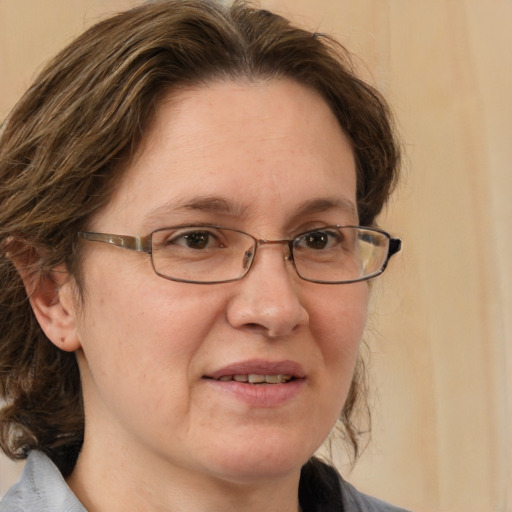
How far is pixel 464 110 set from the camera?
257 cm

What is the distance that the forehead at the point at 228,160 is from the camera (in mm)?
1611

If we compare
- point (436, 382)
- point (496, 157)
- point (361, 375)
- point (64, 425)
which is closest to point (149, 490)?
point (64, 425)

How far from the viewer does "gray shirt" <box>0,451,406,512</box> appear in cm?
176

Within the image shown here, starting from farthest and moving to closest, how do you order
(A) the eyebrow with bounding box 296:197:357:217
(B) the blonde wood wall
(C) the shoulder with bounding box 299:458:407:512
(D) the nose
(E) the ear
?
1. (B) the blonde wood wall
2. (C) the shoulder with bounding box 299:458:407:512
3. (E) the ear
4. (A) the eyebrow with bounding box 296:197:357:217
5. (D) the nose

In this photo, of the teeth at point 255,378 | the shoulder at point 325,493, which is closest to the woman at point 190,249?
the teeth at point 255,378

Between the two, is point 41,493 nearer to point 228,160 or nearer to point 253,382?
point 253,382

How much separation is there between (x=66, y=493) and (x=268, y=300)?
1.84 ft

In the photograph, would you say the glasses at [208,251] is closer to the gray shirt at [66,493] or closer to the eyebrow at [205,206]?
the eyebrow at [205,206]

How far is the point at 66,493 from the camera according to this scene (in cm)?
176

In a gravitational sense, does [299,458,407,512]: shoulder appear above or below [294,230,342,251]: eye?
below

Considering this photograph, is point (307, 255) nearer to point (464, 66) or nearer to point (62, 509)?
point (62, 509)

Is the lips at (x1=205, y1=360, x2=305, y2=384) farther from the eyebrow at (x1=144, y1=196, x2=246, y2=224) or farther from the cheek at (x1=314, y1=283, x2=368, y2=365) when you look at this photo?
the eyebrow at (x1=144, y1=196, x2=246, y2=224)

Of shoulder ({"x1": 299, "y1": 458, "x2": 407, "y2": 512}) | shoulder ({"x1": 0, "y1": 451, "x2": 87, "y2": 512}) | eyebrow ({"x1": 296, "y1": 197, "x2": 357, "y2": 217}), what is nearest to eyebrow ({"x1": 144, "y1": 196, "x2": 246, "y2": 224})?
eyebrow ({"x1": 296, "y1": 197, "x2": 357, "y2": 217})

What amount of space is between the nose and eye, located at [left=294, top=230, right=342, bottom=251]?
0.18 ft
